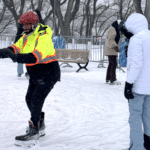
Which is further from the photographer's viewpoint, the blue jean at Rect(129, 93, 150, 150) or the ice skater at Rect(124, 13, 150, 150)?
the blue jean at Rect(129, 93, 150, 150)

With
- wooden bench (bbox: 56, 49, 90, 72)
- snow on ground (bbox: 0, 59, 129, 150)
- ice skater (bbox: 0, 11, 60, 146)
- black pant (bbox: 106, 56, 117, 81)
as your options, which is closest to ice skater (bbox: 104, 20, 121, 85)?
black pant (bbox: 106, 56, 117, 81)

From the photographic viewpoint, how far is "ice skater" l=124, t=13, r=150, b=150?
264 centimetres

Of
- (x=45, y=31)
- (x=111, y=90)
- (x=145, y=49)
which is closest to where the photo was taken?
(x=145, y=49)

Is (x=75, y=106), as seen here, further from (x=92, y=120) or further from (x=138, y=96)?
(x=138, y=96)

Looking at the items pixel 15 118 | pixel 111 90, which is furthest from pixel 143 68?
pixel 111 90

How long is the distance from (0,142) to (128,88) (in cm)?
171

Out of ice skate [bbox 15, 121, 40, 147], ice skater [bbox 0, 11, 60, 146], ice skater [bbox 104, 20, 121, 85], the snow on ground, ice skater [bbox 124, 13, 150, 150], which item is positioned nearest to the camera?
ice skater [bbox 124, 13, 150, 150]

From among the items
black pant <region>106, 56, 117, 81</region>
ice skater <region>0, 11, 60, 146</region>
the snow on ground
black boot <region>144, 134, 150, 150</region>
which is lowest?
the snow on ground

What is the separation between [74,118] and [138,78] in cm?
193

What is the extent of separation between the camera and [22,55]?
2711mm

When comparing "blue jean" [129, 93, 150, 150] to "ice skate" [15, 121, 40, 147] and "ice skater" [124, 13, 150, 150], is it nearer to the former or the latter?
"ice skater" [124, 13, 150, 150]

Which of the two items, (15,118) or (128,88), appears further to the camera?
(15,118)

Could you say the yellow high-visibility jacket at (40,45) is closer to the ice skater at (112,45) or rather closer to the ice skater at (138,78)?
the ice skater at (138,78)

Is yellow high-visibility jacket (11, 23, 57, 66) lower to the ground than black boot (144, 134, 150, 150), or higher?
higher
